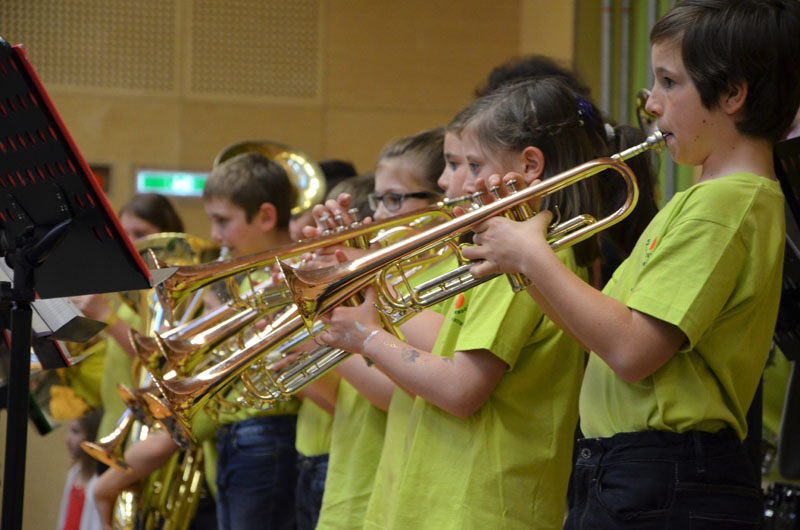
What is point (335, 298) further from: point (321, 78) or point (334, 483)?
point (321, 78)

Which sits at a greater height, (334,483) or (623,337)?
(623,337)

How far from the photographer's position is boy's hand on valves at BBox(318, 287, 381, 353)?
6.32 feet

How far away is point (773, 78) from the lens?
59.6 inches

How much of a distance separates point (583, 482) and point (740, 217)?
18.2 inches

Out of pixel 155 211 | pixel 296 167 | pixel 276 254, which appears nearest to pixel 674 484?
pixel 276 254

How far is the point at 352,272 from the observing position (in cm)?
187

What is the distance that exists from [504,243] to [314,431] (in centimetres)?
113

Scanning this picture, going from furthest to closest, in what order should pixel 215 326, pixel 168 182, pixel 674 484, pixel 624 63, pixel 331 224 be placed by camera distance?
pixel 168 182 < pixel 624 63 < pixel 215 326 < pixel 331 224 < pixel 674 484

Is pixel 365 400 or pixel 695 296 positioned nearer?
pixel 695 296

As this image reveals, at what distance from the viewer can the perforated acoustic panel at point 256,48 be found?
19.5 ft

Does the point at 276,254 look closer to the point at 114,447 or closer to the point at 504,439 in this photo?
the point at 504,439

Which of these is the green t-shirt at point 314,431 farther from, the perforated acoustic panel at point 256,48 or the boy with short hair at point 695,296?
the perforated acoustic panel at point 256,48

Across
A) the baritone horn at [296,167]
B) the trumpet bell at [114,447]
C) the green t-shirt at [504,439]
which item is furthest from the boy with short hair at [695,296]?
the baritone horn at [296,167]

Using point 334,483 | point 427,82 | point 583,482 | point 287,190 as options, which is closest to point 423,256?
point 334,483
